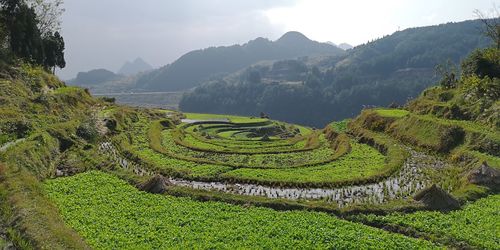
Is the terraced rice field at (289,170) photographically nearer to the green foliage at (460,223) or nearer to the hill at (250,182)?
the hill at (250,182)

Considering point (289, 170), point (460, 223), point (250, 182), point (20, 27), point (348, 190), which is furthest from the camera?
point (20, 27)

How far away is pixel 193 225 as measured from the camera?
18656mm

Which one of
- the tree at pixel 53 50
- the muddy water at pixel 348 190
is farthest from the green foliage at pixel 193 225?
the tree at pixel 53 50

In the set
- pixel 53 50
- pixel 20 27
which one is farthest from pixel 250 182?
pixel 53 50

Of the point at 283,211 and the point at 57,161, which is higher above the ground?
the point at 57,161

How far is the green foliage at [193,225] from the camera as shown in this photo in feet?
54.6

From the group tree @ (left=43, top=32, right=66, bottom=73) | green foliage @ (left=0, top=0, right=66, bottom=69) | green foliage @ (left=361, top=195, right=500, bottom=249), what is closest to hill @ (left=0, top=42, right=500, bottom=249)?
green foliage @ (left=361, top=195, right=500, bottom=249)

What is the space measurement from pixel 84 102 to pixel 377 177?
129ft

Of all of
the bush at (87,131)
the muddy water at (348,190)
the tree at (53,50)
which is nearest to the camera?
the muddy water at (348,190)

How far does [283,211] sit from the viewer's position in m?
21.3

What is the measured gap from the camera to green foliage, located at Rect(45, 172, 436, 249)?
1666 cm

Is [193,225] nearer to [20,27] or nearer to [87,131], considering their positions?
[87,131]

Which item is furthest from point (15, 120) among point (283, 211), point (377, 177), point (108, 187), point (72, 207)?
point (377, 177)

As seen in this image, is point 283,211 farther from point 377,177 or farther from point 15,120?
point 15,120
